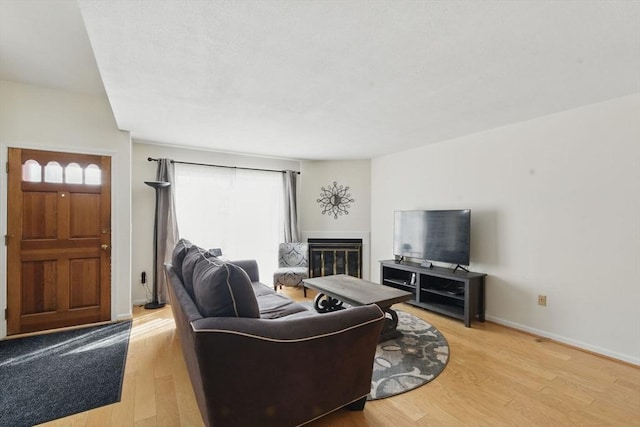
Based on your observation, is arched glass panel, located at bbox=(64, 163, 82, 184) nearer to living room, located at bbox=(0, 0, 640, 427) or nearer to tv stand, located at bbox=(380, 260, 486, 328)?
→ living room, located at bbox=(0, 0, 640, 427)

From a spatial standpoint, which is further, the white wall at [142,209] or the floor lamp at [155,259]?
the white wall at [142,209]

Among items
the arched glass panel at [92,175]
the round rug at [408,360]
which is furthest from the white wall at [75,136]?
the round rug at [408,360]

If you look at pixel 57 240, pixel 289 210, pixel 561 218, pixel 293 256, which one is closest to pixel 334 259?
pixel 293 256

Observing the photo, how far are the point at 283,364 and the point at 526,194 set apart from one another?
3.10m

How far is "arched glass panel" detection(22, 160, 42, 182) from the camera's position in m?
3.00

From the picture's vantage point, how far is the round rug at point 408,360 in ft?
6.99

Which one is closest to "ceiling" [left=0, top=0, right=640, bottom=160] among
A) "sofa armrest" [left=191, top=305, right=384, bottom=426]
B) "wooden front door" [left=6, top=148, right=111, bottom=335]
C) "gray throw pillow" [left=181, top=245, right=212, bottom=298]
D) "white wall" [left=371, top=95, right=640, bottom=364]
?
"white wall" [left=371, top=95, right=640, bottom=364]

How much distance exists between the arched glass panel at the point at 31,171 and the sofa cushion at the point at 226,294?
275cm

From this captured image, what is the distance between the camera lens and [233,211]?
4703 millimetres

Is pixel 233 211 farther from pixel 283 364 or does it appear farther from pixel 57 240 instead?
pixel 283 364

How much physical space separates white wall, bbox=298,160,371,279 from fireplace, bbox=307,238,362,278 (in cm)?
22

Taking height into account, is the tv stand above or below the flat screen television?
below

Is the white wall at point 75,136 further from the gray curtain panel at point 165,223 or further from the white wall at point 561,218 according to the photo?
the white wall at point 561,218

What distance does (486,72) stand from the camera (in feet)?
6.96
